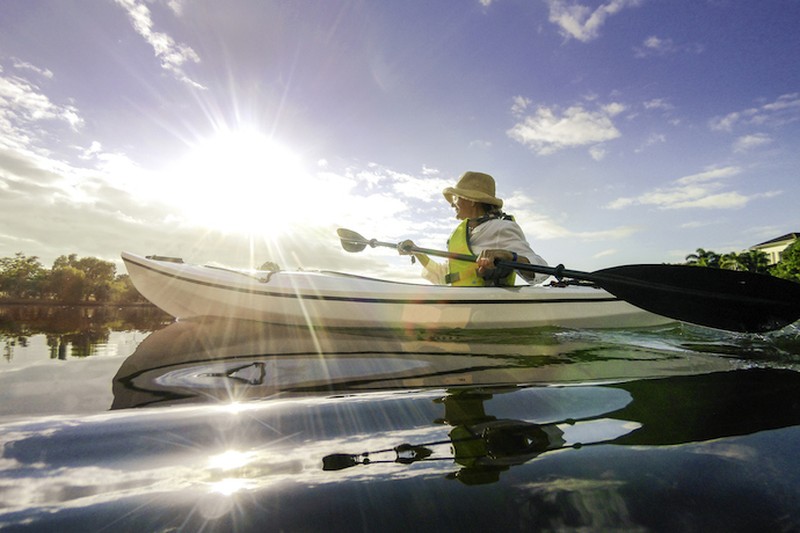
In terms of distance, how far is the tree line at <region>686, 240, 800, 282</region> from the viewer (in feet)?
139

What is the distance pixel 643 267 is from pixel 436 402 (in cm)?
366

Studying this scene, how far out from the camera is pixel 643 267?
4.16 meters

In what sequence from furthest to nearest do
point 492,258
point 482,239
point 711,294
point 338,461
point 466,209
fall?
point 466,209
point 482,239
point 492,258
point 711,294
point 338,461

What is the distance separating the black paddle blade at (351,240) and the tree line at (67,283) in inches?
349

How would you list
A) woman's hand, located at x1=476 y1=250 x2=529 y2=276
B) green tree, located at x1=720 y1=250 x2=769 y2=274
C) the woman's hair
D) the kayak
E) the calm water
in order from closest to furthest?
1. the calm water
2. the kayak
3. woman's hand, located at x1=476 y1=250 x2=529 y2=276
4. the woman's hair
5. green tree, located at x1=720 y1=250 x2=769 y2=274

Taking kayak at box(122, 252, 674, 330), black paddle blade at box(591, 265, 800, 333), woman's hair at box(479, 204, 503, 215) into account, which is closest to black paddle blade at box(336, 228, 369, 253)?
kayak at box(122, 252, 674, 330)

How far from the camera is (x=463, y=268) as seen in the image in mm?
5414

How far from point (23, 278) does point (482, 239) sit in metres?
18.1

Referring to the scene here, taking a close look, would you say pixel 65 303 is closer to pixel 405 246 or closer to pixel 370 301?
pixel 405 246

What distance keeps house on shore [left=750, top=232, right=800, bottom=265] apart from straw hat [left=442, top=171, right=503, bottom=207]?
82.4m

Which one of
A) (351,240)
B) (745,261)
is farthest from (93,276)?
(745,261)

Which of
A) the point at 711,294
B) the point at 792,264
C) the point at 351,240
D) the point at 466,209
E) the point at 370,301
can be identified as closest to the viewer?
the point at 711,294

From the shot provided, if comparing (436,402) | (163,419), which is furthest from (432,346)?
(163,419)

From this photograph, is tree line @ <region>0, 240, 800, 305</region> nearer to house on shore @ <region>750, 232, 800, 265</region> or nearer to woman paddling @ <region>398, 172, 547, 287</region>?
woman paddling @ <region>398, 172, 547, 287</region>
